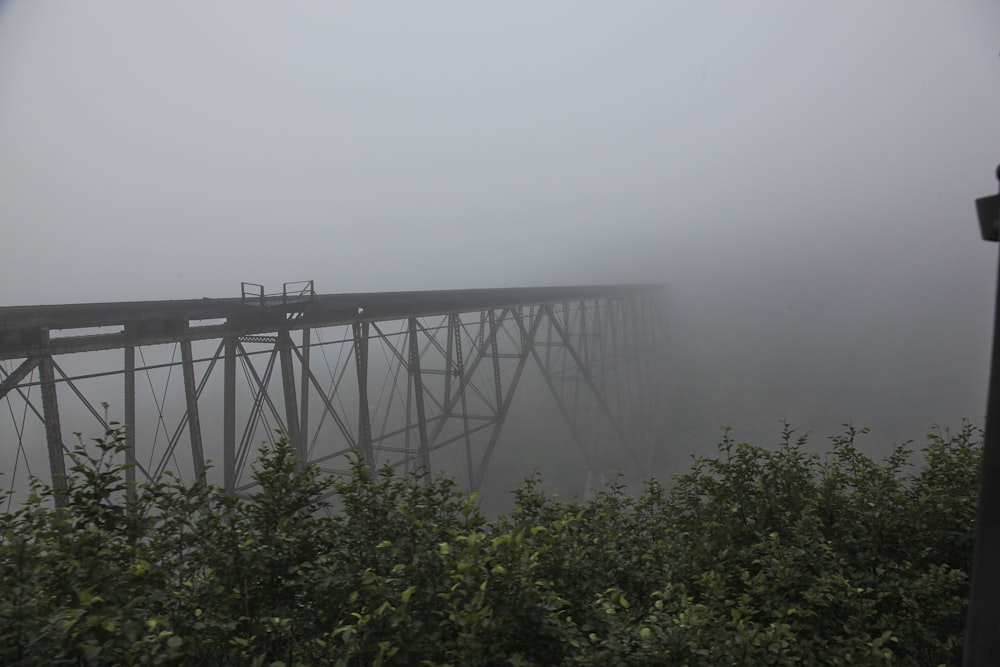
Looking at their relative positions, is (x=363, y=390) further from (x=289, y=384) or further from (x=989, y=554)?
(x=989, y=554)

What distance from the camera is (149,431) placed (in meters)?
32.8

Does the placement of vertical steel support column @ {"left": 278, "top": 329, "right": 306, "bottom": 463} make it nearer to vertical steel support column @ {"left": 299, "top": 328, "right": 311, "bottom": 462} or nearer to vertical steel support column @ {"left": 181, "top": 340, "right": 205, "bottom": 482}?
vertical steel support column @ {"left": 299, "top": 328, "right": 311, "bottom": 462}

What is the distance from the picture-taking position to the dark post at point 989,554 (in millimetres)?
1868

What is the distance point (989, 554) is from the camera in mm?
1883

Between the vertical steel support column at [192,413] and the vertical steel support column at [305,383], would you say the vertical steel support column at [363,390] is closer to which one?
the vertical steel support column at [305,383]

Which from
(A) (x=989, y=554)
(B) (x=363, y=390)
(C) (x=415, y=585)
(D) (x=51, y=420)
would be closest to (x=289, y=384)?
(B) (x=363, y=390)

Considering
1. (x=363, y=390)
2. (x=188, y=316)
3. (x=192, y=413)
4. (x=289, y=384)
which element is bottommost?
(x=363, y=390)

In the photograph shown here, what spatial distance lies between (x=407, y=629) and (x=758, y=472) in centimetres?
388

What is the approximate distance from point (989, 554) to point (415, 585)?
7.97 feet

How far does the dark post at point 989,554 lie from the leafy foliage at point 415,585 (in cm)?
68

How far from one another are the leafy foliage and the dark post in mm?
679

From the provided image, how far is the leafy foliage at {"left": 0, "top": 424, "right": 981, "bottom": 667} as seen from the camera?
220cm

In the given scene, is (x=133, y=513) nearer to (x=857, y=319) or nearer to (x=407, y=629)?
(x=407, y=629)

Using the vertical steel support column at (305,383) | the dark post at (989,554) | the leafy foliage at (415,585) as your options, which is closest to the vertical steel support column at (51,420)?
the leafy foliage at (415,585)
